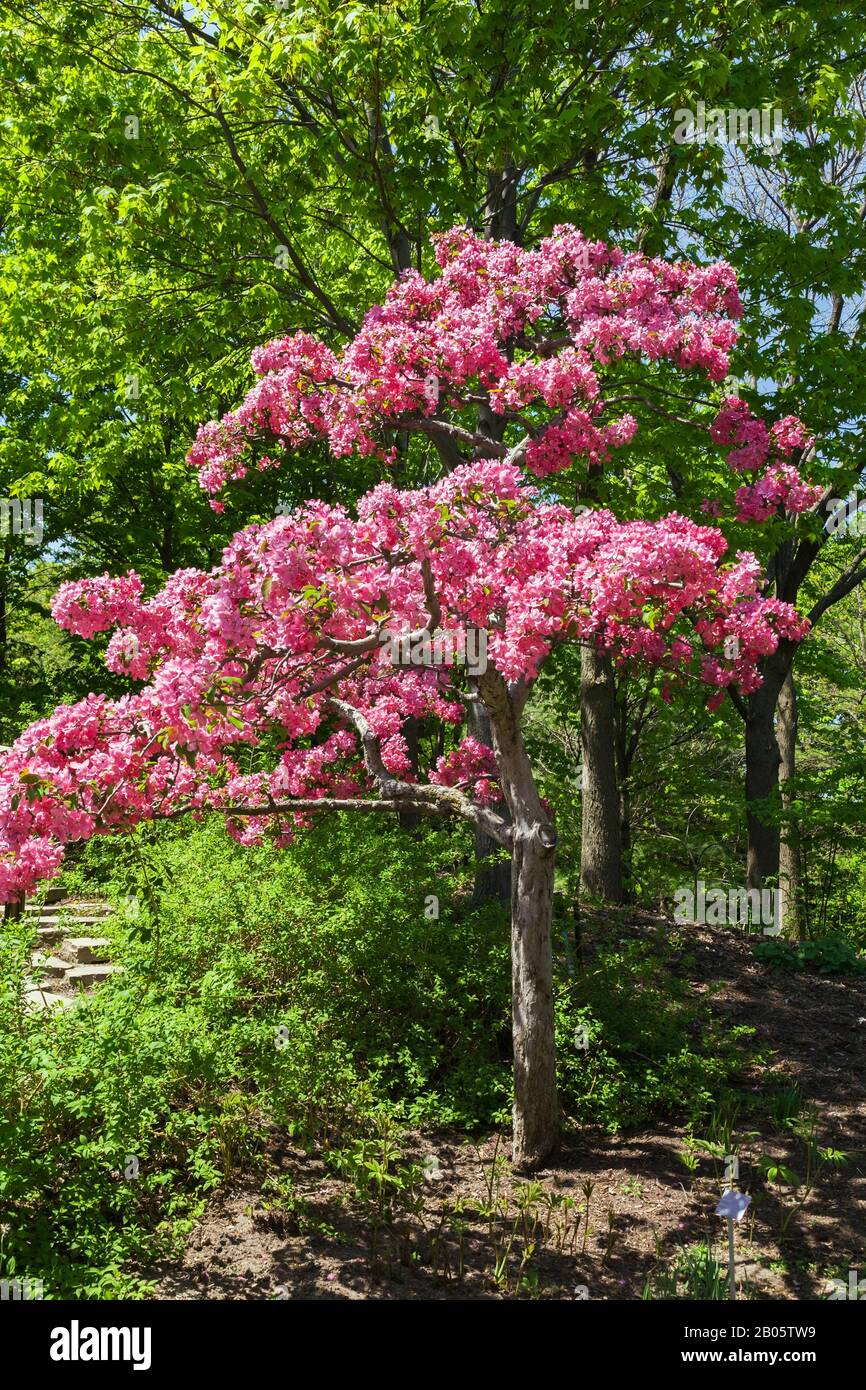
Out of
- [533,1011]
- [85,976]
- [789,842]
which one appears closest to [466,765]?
[533,1011]

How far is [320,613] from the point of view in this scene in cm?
512

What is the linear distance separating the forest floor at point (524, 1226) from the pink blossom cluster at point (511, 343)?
13.4 feet

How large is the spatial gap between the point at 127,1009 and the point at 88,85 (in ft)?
27.5

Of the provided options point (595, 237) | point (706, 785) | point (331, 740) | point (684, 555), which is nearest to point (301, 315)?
point (595, 237)

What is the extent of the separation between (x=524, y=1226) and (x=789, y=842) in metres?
10.1

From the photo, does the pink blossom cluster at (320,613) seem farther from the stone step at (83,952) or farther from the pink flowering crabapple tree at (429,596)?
the stone step at (83,952)

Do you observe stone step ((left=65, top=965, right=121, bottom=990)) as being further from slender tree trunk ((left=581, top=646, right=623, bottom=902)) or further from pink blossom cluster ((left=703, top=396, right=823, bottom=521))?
pink blossom cluster ((left=703, top=396, right=823, bottom=521))

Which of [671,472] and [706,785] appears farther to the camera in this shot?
[706,785]

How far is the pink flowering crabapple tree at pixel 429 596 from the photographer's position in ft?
15.7

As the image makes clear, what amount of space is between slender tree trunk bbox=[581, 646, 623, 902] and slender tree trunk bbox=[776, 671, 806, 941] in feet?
6.31

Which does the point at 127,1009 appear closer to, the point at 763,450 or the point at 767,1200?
the point at 767,1200

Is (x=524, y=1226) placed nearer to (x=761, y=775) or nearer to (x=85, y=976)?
(x=85, y=976)

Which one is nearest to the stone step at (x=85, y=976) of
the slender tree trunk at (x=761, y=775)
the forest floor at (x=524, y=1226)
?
the forest floor at (x=524, y=1226)

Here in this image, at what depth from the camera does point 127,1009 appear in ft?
17.3
